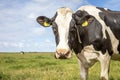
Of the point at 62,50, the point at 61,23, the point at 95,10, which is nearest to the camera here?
the point at 62,50

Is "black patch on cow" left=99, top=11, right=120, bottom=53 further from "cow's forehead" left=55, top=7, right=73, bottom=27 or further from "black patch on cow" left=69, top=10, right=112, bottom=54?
"cow's forehead" left=55, top=7, right=73, bottom=27

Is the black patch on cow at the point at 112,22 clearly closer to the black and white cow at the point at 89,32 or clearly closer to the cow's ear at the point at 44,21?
the black and white cow at the point at 89,32

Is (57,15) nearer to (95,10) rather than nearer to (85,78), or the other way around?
(95,10)

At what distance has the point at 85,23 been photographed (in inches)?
346

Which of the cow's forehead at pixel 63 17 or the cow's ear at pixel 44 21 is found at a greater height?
the cow's forehead at pixel 63 17

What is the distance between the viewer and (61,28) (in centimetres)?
808

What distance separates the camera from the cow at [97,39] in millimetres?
9297

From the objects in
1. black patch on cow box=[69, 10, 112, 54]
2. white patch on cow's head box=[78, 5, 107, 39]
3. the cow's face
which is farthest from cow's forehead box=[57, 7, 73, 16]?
white patch on cow's head box=[78, 5, 107, 39]

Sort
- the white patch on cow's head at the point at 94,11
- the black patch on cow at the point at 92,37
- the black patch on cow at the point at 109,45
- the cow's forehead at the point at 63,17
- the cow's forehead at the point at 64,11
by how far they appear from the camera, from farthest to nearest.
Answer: the white patch on cow's head at the point at 94,11 < the black patch on cow at the point at 109,45 < the black patch on cow at the point at 92,37 < the cow's forehead at the point at 64,11 < the cow's forehead at the point at 63,17

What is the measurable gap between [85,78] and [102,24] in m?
1.95

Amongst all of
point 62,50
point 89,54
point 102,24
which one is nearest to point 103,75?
point 89,54

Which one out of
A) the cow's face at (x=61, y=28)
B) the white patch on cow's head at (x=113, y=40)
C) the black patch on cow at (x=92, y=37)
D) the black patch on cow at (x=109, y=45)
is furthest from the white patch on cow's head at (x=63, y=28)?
the white patch on cow's head at (x=113, y=40)

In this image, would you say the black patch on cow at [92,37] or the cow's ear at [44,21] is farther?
the black patch on cow at [92,37]

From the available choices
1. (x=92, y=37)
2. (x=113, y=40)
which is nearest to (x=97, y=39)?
(x=92, y=37)
